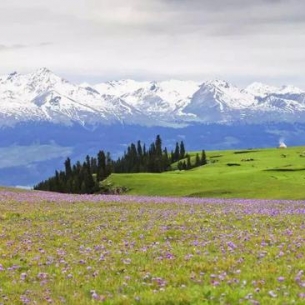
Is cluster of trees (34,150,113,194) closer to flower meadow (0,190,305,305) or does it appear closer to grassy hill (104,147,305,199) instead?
grassy hill (104,147,305,199)

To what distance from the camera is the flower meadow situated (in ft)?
42.4

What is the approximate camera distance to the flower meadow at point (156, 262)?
12914mm

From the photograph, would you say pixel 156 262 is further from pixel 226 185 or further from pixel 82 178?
pixel 82 178

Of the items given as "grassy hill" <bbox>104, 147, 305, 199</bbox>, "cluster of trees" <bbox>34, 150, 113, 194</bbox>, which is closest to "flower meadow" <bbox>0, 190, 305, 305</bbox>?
"grassy hill" <bbox>104, 147, 305, 199</bbox>

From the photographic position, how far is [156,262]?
16922 millimetres

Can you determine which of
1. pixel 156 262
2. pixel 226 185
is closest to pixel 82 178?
pixel 226 185

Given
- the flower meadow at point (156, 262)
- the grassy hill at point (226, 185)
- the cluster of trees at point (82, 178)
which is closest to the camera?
the flower meadow at point (156, 262)

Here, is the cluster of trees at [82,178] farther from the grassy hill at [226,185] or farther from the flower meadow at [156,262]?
the flower meadow at [156,262]

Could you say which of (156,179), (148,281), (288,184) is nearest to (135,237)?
(148,281)

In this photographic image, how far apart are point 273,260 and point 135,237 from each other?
8.10 metres

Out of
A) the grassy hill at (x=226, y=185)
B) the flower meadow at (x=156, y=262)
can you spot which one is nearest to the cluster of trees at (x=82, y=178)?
the grassy hill at (x=226, y=185)

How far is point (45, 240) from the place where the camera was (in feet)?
76.5

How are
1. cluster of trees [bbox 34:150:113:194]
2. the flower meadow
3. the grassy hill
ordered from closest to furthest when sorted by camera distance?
the flower meadow
the grassy hill
cluster of trees [bbox 34:150:113:194]

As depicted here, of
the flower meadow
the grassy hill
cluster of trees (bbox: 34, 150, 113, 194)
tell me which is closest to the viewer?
the flower meadow
